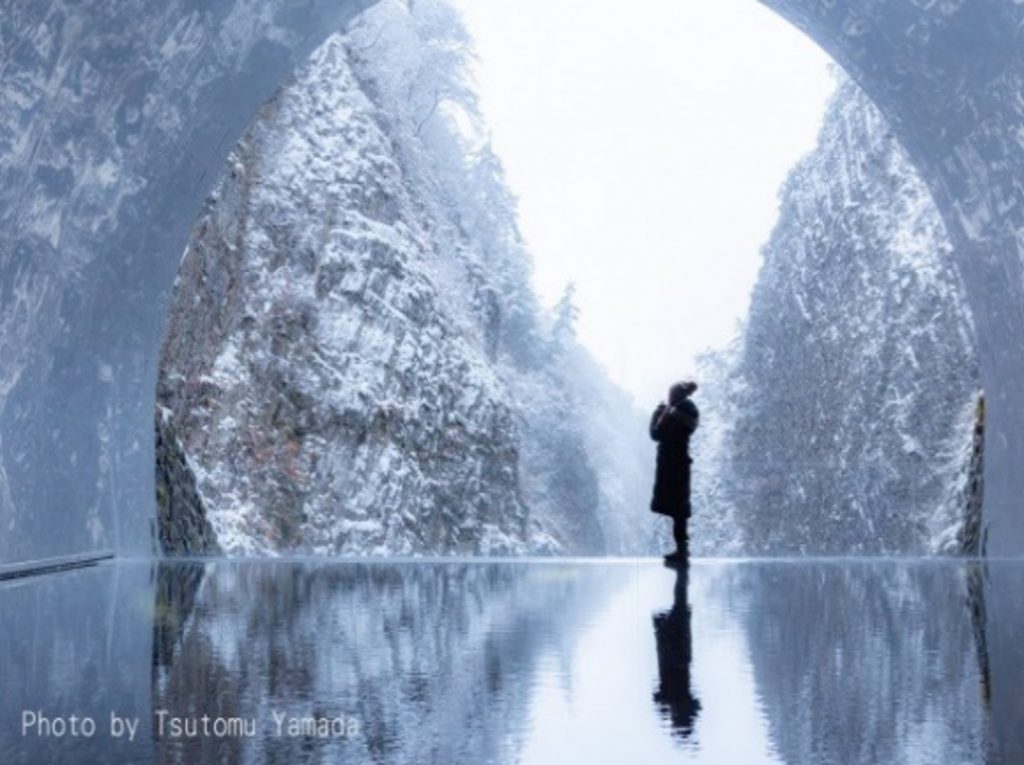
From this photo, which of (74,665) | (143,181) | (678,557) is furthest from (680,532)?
(74,665)

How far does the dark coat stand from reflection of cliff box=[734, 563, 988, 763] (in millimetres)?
3240

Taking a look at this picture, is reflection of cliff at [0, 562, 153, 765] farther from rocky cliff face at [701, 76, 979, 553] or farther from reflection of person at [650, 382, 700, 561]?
rocky cliff face at [701, 76, 979, 553]

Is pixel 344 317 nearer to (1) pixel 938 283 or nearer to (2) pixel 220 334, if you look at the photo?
(2) pixel 220 334

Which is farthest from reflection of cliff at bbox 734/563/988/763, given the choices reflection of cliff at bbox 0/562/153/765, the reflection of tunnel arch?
the reflection of tunnel arch

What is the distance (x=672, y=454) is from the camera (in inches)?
495

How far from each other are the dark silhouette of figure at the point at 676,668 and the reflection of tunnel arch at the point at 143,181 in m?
3.90

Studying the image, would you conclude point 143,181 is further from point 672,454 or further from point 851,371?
point 851,371

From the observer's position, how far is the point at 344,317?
34656mm

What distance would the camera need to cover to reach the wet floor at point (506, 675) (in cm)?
→ 371

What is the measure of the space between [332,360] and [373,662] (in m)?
28.8

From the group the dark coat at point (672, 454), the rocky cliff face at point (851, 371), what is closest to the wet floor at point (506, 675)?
the dark coat at point (672, 454)

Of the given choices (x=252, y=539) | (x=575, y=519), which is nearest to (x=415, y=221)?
(x=252, y=539)

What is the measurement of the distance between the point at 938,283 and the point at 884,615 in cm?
3880

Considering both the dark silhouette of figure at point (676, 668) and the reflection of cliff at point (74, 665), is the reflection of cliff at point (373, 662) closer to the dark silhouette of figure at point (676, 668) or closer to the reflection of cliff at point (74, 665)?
the reflection of cliff at point (74, 665)
